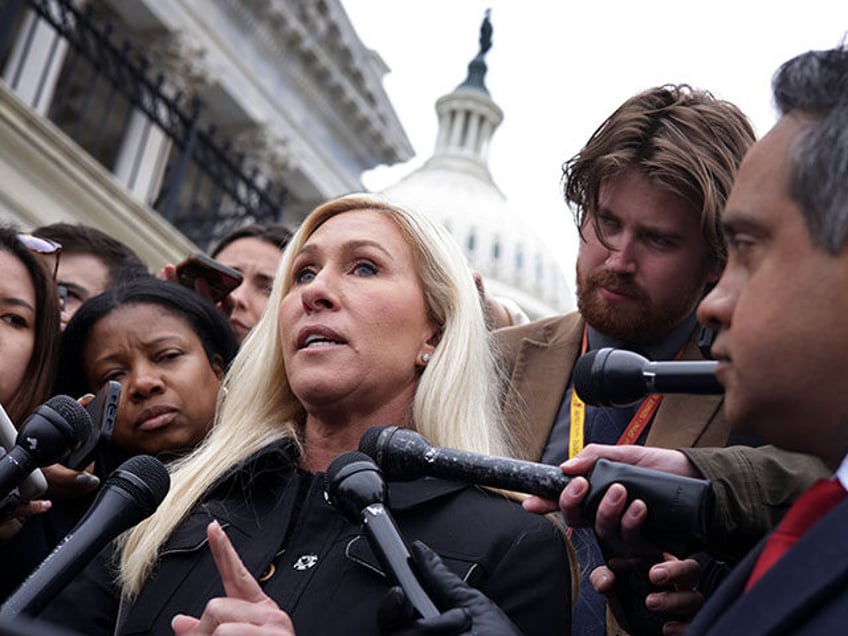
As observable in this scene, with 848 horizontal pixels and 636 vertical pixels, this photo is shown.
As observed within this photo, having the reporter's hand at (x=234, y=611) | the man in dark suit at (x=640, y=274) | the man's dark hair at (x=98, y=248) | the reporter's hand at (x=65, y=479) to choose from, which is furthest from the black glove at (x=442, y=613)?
the man's dark hair at (x=98, y=248)

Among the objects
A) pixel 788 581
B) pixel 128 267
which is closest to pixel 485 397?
pixel 788 581

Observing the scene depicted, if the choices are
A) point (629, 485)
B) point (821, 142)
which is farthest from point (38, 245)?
point (821, 142)

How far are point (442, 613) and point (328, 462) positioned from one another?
4.32 ft

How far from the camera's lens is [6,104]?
41.8ft

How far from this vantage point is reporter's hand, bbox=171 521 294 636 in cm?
270

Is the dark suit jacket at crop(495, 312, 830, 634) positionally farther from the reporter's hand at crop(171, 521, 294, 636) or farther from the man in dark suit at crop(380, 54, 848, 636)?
the reporter's hand at crop(171, 521, 294, 636)

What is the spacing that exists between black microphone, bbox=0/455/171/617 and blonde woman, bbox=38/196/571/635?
0.17 m

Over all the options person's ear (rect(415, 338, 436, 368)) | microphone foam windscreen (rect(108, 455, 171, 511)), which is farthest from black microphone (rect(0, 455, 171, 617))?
person's ear (rect(415, 338, 436, 368))

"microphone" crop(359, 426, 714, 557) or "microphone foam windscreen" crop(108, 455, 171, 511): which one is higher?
"microphone" crop(359, 426, 714, 557)

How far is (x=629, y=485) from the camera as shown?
2.57 m

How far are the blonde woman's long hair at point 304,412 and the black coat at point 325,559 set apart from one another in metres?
0.09

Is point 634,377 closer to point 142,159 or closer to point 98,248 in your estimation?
point 98,248

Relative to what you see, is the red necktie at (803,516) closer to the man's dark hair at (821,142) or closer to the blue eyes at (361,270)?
the man's dark hair at (821,142)

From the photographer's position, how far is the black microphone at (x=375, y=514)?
2.45 meters
